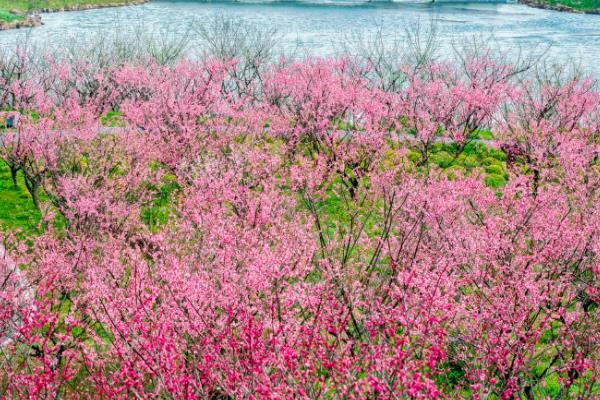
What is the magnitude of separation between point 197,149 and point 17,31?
53.8 meters

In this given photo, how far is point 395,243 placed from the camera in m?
13.8

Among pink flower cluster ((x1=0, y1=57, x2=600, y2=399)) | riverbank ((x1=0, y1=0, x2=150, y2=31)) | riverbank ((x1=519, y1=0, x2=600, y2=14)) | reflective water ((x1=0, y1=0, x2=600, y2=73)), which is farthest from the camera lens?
riverbank ((x1=519, y1=0, x2=600, y2=14))

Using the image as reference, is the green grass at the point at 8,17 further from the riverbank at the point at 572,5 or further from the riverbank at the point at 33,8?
the riverbank at the point at 572,5

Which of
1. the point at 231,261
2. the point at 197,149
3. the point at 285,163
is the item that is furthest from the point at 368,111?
the point at 231,261

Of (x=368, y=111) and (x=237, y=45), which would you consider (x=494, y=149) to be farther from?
(x=237, y=45)

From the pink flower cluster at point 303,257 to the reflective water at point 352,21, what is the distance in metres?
24.5

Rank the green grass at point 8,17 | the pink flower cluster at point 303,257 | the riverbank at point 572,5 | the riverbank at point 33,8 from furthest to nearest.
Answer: the riverbank at point 572,5 → the green grass at point 8,17 → the riverbank at point 33,8 → the pink flower cluster at point 303,257

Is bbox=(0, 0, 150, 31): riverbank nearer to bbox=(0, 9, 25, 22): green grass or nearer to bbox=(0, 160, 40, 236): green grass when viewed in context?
bbox=(0, 9, 25, 22): green grass

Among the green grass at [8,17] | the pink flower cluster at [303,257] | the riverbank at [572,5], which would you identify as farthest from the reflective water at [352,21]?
the pink flower cluster at [303,257]

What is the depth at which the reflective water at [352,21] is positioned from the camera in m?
54.1

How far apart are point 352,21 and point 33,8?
143 ft

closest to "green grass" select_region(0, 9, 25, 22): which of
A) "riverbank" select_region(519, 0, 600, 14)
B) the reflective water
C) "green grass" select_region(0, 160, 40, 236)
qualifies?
the reflective water

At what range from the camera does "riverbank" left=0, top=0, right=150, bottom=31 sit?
220 feet

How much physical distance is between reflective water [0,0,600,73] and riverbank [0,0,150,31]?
229 cm
